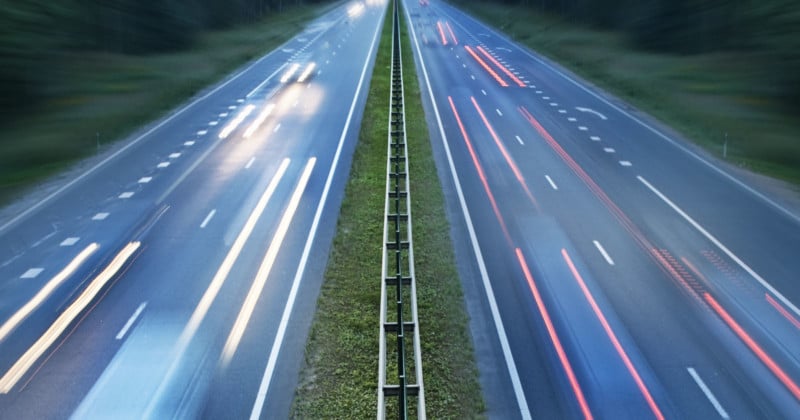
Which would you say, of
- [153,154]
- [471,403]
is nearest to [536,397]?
[471,403]

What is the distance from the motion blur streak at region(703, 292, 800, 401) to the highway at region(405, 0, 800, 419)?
0.13 ft

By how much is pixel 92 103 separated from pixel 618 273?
91.3 feet

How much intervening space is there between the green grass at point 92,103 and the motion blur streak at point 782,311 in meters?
22.3

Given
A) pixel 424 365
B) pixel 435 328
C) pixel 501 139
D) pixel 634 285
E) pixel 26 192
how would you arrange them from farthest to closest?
pixel 501 139, pixel 26 192, pixel 634 285, pixel 435 328, pixel 424 365

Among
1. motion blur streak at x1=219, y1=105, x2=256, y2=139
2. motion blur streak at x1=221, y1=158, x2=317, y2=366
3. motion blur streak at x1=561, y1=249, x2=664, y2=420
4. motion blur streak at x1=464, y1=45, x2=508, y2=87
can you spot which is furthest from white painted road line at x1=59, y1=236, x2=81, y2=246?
motion blur streak at x1=464, y1=45, x2=508, y2=87

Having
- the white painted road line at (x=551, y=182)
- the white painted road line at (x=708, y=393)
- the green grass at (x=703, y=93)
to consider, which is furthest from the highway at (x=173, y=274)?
the green grass at (x=703, y=93)

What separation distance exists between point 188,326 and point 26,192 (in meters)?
11.9

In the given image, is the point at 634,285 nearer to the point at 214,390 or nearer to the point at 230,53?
the point at 214,390

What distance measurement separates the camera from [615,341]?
14.8m

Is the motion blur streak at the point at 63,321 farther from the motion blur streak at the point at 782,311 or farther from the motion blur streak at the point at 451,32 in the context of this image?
the motion blur streak at the point at 451,32

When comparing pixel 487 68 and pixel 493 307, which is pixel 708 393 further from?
pixel 487 68

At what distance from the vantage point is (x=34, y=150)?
27.5 m

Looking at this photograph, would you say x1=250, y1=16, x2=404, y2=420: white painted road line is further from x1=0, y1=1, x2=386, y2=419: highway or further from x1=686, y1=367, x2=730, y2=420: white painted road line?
x1=686, y1=367, x2=730, y2=420: white painted road line

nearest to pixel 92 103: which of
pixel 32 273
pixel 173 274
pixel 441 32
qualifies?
pixel 32 273
